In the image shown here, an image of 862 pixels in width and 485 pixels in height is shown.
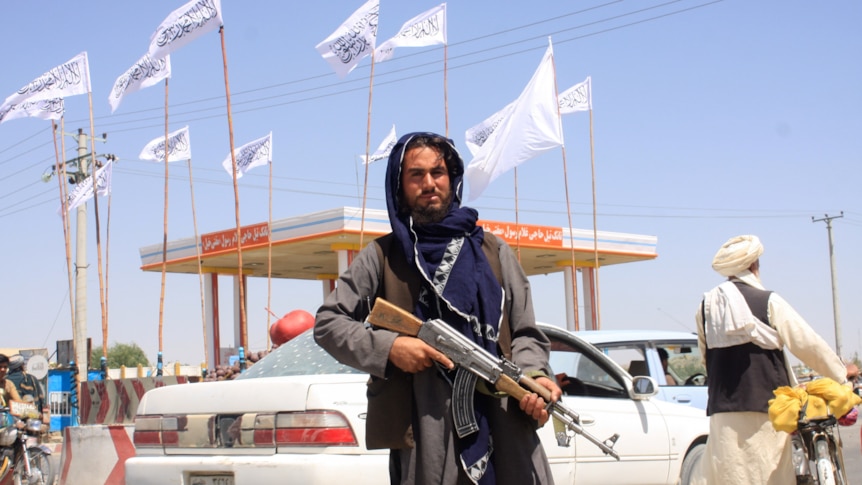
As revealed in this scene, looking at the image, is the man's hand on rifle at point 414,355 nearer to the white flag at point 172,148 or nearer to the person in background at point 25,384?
the person in background at point 25,384

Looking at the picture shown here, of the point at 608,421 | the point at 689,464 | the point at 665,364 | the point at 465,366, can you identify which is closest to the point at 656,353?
the point at 665,364

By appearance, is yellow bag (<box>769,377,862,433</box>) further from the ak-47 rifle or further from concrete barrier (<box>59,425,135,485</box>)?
concrete barrier (<box>59,425,135,485</box>)

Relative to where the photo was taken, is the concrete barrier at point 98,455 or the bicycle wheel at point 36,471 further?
the bicycle wheel at point 36,471

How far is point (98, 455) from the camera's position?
852 centimetres

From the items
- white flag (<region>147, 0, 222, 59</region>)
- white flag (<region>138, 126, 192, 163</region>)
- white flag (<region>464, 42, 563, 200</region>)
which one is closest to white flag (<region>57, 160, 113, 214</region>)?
white flag (<region>138, 126, 192, 163</region>)

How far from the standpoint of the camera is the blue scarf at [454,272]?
2900mm

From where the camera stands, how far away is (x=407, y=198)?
10.1 ft

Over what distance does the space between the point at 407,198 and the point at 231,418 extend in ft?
7.05

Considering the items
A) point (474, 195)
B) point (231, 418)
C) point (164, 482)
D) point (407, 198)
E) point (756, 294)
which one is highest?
point (474, 195)

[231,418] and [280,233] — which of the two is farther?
[280,233]

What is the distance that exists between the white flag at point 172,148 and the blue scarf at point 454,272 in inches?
795

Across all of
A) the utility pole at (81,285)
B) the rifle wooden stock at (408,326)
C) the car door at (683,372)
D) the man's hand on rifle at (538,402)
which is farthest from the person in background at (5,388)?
the utility pole at (81,285)

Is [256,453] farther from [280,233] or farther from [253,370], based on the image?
[280,233]

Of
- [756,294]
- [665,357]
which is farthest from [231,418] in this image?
[665,357]
